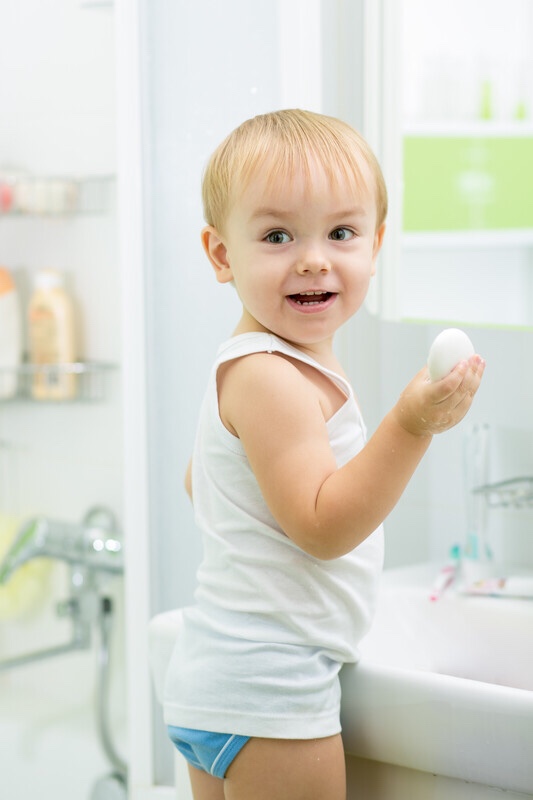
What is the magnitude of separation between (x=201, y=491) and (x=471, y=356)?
0.25 meters

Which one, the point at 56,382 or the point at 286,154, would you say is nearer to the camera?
the point at 286,154

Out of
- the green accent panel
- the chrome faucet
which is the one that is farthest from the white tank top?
the chrome faucet

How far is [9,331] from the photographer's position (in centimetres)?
170

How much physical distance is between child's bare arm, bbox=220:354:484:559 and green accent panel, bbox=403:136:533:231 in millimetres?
583

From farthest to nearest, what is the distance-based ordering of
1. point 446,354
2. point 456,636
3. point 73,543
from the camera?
point 73,543 → point 456,636 → point 446,354

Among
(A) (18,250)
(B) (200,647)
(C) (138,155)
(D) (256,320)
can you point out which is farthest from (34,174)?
(B) (200,647)

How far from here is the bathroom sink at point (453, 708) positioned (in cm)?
72

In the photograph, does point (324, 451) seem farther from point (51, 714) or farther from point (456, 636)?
point (51, 714)

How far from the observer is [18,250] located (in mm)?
1710

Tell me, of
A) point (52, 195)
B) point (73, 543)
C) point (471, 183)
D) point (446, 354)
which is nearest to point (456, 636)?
point (446, 354)

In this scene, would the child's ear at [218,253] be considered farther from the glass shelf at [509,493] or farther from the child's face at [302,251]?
the glass shelf at [509,493]

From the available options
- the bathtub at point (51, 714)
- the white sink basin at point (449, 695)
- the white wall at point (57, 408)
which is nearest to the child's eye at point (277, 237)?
the white sink basin at point (449, 695)

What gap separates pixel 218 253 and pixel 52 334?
0.92 meters

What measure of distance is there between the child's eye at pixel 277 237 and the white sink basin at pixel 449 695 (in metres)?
0.32
